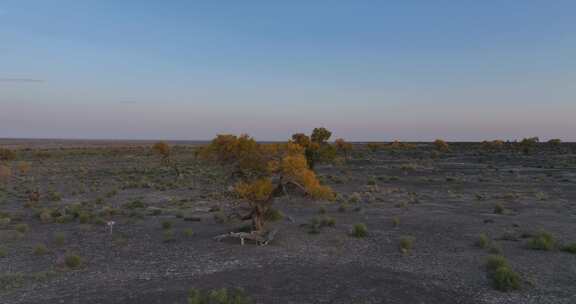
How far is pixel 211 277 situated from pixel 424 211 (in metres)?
14.9

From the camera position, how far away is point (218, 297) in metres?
9.69

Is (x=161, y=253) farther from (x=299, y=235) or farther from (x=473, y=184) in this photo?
(x=473, y=184)

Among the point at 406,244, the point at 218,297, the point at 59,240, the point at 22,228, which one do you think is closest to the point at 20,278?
the point at 59,240

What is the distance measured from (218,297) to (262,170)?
27.0 feet

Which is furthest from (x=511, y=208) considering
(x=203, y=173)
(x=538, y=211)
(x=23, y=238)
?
(x=203, y=173)

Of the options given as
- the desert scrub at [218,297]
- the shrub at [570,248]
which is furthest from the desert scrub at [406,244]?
the desert scrub at [218,297]

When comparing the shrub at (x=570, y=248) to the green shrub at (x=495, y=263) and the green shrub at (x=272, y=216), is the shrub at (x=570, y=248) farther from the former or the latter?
the green shrub at (x=272, y=216)

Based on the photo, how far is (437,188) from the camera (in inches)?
1380

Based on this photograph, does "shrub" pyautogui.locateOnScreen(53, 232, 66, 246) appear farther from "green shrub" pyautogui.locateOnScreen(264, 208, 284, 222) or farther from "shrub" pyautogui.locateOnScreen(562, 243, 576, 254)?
"shrub" pyautogui.locateOnScreen(562, 243, 576, 254)

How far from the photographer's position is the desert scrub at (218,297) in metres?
9.62

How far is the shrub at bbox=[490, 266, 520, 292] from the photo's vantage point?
10.8 metres

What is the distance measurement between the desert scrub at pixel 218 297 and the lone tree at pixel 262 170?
628 cm

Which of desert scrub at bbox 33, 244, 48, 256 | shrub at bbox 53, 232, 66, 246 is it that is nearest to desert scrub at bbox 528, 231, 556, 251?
desert scrub at bbox 33, 244, 48, 256

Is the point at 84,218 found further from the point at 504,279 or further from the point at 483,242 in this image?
the point at 504,279
